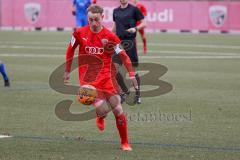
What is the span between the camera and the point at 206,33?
44.8m

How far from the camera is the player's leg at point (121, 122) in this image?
413 inches

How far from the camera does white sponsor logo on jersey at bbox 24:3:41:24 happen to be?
4619 cm

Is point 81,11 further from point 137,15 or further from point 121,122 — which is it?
point 121,122

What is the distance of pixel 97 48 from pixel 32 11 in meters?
36.1

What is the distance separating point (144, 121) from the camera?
526 inches

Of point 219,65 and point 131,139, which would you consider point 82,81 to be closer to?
point 131,139

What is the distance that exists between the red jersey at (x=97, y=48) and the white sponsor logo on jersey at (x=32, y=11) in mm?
35694

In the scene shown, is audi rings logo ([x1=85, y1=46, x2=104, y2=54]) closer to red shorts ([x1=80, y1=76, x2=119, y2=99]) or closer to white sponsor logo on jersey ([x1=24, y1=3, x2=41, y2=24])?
red shorts ([x1=80, y1=76, x2=119, y2=99])

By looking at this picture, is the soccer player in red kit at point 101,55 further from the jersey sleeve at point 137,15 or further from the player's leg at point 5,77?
the player's leg at point 5,77

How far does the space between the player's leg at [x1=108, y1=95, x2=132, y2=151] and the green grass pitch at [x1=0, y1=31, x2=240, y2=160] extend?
5.6 inches

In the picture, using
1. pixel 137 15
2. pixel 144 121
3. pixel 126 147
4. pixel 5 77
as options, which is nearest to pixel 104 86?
pixel 126 147

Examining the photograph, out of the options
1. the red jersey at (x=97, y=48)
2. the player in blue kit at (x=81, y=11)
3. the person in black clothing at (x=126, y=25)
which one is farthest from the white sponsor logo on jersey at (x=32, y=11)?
the red jersey at (x=97, y=48)

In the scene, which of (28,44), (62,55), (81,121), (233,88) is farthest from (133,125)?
(28,44)

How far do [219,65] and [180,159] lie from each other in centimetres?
1525
